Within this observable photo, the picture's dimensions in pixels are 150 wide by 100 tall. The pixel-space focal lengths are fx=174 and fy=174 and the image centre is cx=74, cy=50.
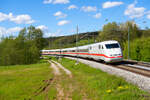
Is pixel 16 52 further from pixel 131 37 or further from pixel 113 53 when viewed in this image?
pixel 113 53

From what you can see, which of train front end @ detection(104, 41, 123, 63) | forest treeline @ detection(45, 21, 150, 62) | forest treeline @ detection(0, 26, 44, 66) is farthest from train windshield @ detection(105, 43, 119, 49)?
forest treeline @ detection(0, 26, 44, 66)

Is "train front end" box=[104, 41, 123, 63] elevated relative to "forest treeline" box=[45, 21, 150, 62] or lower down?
lower down

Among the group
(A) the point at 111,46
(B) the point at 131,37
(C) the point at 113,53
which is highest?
(B) the point at 131,37

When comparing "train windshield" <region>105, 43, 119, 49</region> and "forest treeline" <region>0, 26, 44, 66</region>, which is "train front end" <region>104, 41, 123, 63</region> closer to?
"train windshield" <region>105, 43, 119, 49</region>

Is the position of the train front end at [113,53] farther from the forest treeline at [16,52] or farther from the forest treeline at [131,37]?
the forest treeline at [16,52]

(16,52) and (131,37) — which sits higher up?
(131,37)

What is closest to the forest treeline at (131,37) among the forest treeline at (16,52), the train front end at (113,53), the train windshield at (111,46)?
the train windshield at (111,46)

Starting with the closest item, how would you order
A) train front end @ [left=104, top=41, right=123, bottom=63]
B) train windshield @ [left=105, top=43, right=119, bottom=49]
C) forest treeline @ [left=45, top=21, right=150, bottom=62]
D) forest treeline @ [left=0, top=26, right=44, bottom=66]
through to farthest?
train front end @ [left=104, top=41, right=123, bottom=63] → train windshield @ [left=105, top=43, right=119, bottom=49] → forest treeline @ [left=45, top=21, right=150, bottom=62] → forest treeline @ [left=0, top=26, right=44, bottom=66]

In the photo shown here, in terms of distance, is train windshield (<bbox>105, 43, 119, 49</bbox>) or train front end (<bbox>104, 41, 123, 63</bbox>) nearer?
train front end (<bbox>104, 41, 123, 63</bbox>)

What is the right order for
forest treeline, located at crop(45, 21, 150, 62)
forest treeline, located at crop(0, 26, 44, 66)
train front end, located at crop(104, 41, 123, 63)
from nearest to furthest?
train front end, located at crop(104, 41, 123, 63), forest treeline, located at crop(45, 21, 150, 62), forest treeline, located at crop(0, 26, 44, 66)

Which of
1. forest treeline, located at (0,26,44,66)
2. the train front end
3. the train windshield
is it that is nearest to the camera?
the train front end

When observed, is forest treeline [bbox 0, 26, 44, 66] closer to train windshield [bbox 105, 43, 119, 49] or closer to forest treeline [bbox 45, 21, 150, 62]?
forest treeline [bbox 45, 21, 150, 62]

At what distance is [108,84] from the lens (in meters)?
9.73

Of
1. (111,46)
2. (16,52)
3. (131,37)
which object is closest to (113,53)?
(111,46)
